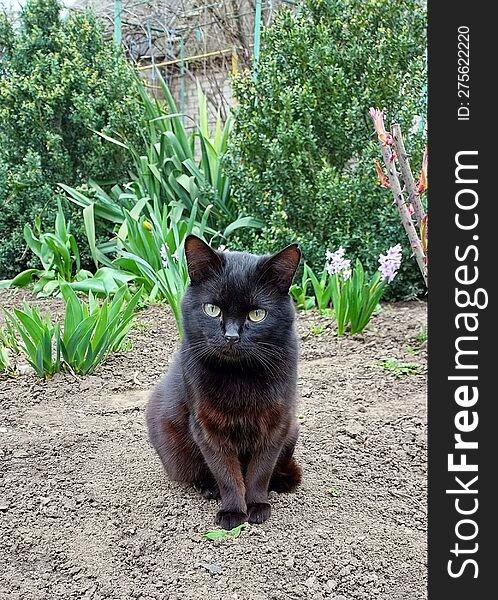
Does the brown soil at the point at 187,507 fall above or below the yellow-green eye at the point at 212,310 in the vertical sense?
below

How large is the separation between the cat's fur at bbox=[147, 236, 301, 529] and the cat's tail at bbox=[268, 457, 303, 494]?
0.18 metres

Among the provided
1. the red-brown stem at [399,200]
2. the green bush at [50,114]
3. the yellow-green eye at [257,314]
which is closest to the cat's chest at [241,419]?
the yellow-green eye at [257,314]

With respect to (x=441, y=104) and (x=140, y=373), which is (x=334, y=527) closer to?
(x=441, y=104)

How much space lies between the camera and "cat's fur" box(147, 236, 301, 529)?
6.23 ft

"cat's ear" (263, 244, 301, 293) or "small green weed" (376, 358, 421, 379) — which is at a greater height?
"cat's ear" (263, 244, 301, 293)

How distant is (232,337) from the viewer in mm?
1829

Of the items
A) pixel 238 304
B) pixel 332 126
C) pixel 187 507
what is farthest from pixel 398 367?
pixel 332 126

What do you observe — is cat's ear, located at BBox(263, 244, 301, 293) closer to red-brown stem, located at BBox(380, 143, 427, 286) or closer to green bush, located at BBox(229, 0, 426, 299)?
red-brown stem, located at BBox(380, 143, 427, 286)

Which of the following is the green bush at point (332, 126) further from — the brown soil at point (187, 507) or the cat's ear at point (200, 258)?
the cat's ear at point (200, 258)

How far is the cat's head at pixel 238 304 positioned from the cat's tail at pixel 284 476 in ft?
1.66

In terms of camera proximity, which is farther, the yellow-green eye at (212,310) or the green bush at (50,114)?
the green bush at (50,114)

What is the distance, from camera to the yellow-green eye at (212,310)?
1.92 m

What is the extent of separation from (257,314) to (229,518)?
0.64 meters

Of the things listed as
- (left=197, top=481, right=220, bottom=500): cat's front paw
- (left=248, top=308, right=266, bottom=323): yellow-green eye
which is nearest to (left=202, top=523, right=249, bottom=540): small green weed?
(left=197, top=481, right=220, bottom=500): cat's front paw
